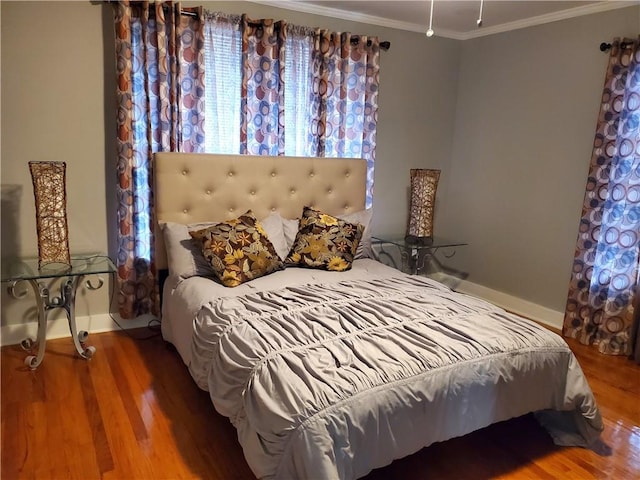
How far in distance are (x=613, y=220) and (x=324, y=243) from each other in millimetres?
1991

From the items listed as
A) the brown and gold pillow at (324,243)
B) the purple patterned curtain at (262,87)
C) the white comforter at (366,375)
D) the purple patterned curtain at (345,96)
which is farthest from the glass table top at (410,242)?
the white comforter at (366,375)

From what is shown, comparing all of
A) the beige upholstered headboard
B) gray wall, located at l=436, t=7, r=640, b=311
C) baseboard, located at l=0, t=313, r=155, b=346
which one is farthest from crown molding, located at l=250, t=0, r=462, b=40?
baseboard, located at l=0, t=313, r=155, b=346

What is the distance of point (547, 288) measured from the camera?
3.70 meters

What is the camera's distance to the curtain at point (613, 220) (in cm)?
304

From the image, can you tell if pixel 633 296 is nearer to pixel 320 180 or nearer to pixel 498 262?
pixel 498 262

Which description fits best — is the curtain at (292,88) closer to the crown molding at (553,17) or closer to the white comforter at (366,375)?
the crown molding at (553,17)

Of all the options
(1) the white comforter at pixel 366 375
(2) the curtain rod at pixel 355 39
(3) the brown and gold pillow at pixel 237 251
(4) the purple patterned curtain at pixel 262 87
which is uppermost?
(2) the curtain rod at pixel 355 39

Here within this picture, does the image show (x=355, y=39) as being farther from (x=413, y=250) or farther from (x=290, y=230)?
(x=413, y=250)

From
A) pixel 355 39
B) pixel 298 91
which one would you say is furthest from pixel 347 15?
pixel 298 91

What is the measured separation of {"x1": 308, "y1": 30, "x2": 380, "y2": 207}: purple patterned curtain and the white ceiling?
0.61 feet

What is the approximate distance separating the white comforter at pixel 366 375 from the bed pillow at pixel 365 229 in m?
0.92

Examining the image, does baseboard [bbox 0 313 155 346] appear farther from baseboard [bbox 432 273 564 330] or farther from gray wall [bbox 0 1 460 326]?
baseboard [bbox 432 273 564 330]

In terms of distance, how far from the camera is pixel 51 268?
265 cm

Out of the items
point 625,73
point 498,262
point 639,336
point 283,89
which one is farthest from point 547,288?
point 283,89
